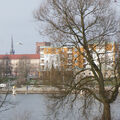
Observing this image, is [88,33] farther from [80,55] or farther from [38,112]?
[38,112]

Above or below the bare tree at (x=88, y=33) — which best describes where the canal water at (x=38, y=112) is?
below

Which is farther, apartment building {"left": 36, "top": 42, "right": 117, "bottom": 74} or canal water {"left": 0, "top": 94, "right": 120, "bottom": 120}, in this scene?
canal water {"left": 0, "top": 94, "right": 120, "bottom": 120}

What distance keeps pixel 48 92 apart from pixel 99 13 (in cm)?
349

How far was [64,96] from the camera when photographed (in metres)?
8.94

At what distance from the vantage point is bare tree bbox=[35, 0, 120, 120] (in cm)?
873

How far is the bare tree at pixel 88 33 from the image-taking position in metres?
8.73

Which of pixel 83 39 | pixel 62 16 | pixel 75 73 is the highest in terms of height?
pixel 62 16

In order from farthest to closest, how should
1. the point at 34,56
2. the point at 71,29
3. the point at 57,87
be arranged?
the point at 34,56, the point at 57,87, the point at 71,29

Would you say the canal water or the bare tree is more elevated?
the bare tree

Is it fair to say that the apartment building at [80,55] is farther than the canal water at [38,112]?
No

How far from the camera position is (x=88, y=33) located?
8.96 metres

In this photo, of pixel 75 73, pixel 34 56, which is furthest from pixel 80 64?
pixel 34 56

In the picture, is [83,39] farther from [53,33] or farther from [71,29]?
[53,33]

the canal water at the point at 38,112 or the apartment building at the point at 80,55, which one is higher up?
the apartment building at the point at 80,55
